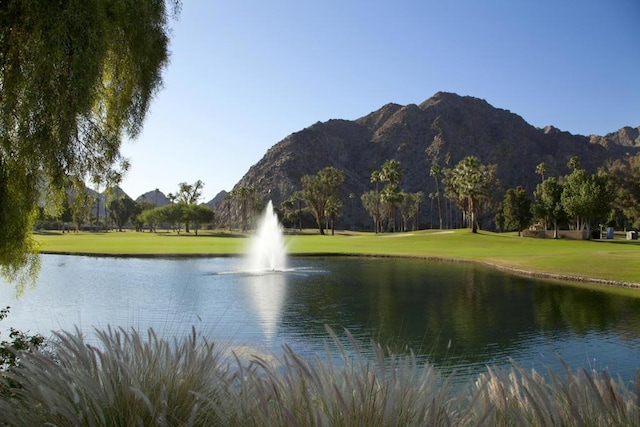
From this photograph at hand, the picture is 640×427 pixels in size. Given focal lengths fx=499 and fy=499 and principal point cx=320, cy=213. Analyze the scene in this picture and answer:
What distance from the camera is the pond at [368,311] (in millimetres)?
13688

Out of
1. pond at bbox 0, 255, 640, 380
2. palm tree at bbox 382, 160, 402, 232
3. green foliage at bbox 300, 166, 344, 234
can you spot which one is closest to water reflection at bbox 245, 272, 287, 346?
pond at bbox 0, 255, 640, 380

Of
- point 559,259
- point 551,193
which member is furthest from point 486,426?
point 551,193

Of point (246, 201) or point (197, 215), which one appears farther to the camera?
point (246, 201)

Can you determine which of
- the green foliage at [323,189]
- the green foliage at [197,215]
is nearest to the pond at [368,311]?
the green foliage at [323,189]

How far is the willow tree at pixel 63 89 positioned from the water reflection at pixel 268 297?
7656 millimetres

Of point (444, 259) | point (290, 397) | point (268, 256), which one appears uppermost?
point (290, 397)

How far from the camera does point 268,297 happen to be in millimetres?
23297

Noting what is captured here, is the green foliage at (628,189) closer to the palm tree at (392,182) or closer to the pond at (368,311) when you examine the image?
the palm tree at (392,182)

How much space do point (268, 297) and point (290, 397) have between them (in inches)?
794

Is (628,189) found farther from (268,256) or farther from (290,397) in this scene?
(290,397)

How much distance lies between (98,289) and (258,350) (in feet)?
54.7

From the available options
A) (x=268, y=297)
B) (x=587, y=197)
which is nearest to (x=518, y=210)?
(x=587, y=197)

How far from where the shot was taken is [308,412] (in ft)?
10.6

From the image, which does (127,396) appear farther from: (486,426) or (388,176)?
(388,176)
